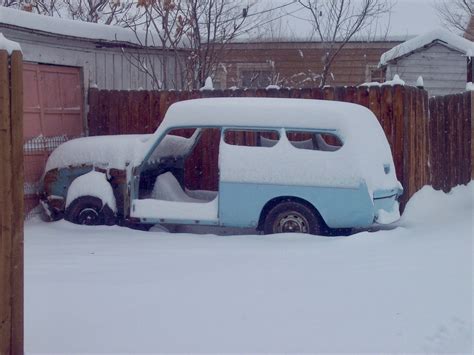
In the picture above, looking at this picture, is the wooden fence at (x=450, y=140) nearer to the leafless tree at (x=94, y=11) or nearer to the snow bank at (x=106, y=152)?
the snow bank at (x=106, y=152)

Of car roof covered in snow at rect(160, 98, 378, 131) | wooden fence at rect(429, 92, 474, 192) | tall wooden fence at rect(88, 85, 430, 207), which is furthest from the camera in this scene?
wooden fence at rect(429, 92, 474, 192)

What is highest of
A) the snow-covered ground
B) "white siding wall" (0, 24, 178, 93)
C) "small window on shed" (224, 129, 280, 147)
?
"white siding wall" (0, 24, 178, 93)

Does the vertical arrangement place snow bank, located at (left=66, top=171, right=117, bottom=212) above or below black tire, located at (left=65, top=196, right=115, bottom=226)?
above

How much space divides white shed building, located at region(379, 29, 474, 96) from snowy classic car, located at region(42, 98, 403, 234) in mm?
9143

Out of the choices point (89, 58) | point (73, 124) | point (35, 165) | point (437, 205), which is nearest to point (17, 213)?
point (35, 165)

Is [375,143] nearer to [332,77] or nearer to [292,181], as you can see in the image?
[292,181]

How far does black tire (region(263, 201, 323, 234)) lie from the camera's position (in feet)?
32.9

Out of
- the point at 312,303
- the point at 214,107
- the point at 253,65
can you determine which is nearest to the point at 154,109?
the point at 214,107

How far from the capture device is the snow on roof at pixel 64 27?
11.4 m

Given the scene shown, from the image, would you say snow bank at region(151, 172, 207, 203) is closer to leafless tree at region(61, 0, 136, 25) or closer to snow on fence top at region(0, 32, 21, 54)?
snow on fence top at region(0, 32, 21, 54)

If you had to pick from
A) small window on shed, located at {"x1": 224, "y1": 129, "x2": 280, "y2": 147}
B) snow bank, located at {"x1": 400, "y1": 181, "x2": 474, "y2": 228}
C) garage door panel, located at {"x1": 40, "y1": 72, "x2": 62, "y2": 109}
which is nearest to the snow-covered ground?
snow bank, located at {"x1": 400, "y1": 181, "x2": 474, "y2": 228}

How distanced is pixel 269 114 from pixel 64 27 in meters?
4.28

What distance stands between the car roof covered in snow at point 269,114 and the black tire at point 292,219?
1020 mm

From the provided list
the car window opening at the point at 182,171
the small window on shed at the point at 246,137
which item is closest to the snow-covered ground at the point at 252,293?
the car window opening at the point at 182,171
